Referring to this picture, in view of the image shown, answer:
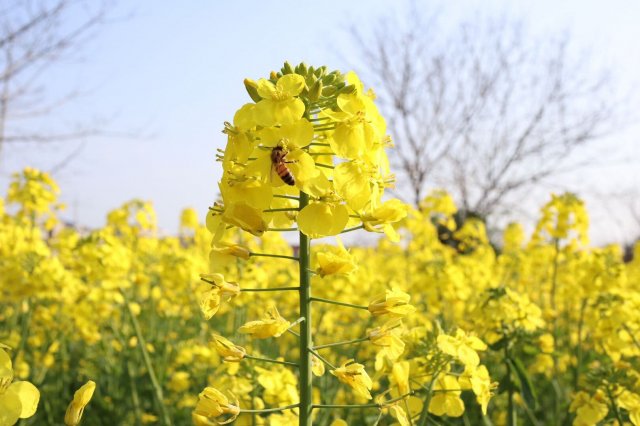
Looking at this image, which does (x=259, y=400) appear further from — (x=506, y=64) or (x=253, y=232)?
(x=506, y=64)

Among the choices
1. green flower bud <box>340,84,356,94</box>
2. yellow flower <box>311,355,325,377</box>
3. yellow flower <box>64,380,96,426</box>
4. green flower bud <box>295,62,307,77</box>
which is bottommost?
yellow flower <box>64,380,96,426</box>

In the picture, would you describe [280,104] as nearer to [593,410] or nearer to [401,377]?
[401,377]

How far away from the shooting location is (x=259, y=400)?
230 centimetres

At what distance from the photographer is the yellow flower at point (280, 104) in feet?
4.40

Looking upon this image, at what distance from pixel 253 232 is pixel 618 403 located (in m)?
1.52

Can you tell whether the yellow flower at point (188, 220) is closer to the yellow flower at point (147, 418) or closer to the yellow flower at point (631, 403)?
the yellow flower at point (147, 418)

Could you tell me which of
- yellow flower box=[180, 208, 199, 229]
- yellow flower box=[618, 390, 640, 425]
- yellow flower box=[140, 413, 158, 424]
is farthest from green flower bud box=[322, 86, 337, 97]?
yellow flower box=[180, 208, 199, 229]

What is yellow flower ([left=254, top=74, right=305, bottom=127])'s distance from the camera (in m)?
1.34

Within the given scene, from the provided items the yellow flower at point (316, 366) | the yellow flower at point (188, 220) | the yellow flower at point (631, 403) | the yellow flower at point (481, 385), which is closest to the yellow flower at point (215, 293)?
the yellow flower at point (316, 366)

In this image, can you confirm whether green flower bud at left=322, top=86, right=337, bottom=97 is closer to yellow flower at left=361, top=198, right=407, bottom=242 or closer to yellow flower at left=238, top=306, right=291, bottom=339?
yellow flower at left=361, top=198, right=407, bottom=242

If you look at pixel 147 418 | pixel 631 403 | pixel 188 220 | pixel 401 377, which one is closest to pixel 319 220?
pixel 401 377

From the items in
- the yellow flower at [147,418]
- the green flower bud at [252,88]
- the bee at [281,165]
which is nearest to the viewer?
the bee at [281,165]

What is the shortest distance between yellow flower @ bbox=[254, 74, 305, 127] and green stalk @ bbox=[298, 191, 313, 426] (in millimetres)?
176

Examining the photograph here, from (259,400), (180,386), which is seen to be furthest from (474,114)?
(259,400)
